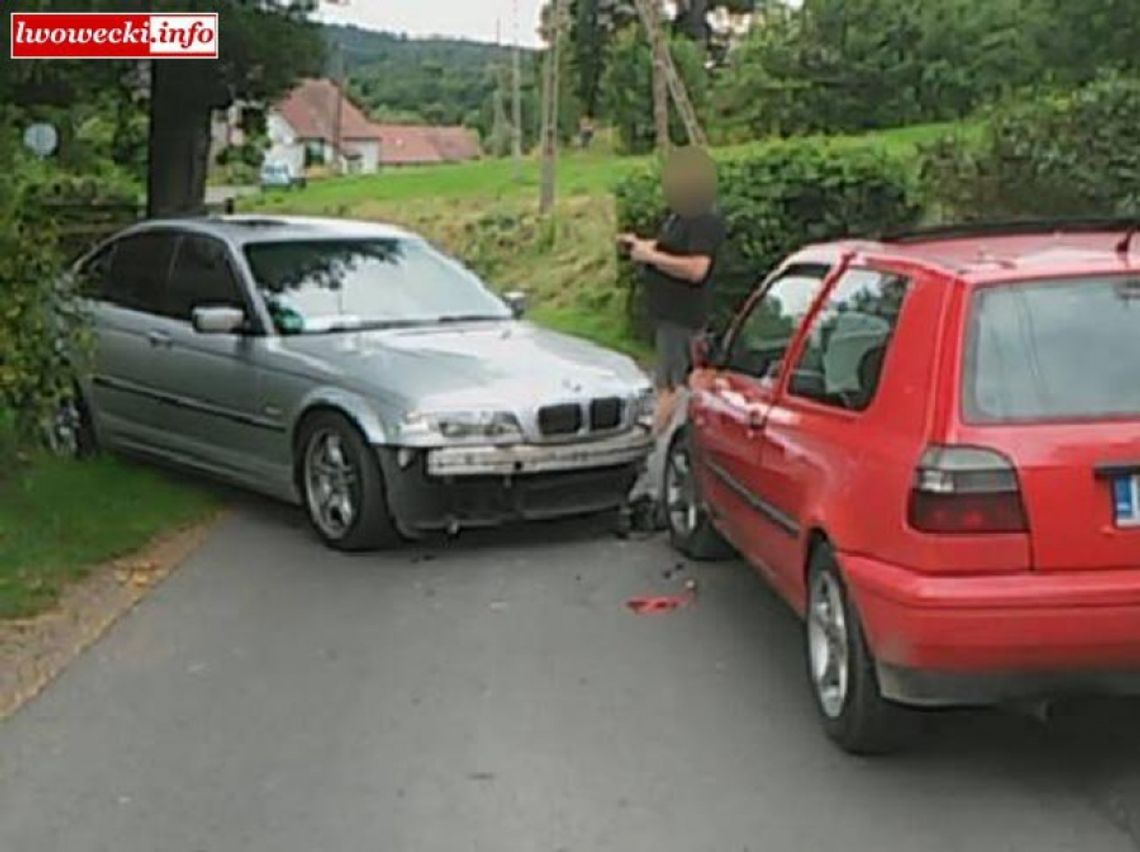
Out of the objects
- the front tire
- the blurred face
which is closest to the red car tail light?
the front tire

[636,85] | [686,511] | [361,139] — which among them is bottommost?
[686,511]

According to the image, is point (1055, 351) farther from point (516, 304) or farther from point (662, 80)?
point (662, 80)

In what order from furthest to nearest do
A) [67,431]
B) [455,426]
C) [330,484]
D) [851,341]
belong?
[67,431]
[330,484]
[455,426]
[851,341]

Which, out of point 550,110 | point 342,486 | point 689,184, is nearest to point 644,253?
point 689,184

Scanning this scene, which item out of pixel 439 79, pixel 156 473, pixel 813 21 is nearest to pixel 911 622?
pixel 156 473

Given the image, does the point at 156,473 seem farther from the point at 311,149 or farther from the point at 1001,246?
the point at 311,149

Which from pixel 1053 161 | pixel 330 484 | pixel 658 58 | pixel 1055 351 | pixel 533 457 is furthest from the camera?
pixel 658 58

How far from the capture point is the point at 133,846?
18.5 ft

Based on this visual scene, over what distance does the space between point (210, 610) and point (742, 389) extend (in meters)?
2.44

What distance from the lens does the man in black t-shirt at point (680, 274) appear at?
11.6 m

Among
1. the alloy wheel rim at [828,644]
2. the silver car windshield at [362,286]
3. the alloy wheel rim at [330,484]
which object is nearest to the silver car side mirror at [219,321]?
the silver car windshield at [362,286]

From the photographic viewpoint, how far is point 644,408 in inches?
404

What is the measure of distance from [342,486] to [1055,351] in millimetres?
4694

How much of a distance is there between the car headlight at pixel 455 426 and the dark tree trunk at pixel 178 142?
13.4 m
